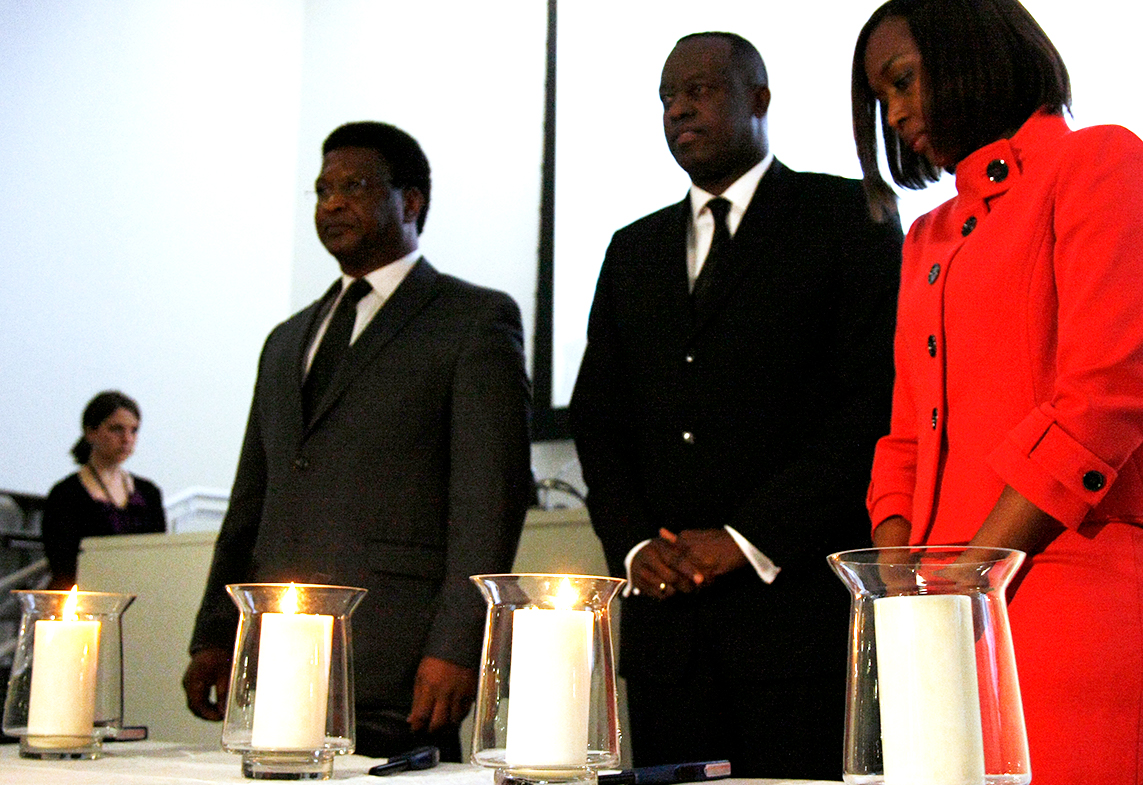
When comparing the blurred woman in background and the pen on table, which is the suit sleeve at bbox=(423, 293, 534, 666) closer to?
the pen on table

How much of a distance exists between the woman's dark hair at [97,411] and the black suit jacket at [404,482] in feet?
9.41

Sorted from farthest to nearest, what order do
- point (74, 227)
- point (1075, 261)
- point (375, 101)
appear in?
point (375, 101) < point (74, 227) < point (1075, 261)

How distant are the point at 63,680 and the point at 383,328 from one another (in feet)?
3.00

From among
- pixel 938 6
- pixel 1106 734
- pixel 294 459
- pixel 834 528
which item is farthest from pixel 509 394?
pixel 1106 734

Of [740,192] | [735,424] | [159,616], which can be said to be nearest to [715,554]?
[735,424]

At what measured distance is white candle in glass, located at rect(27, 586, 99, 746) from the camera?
1295 millimetres

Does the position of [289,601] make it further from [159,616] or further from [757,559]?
[159,616]

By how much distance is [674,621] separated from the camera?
171 centimetres

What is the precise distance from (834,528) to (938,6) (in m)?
0.66

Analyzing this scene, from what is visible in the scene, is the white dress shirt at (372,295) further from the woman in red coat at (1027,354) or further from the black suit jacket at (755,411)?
the woman in red coat at (1027,354)

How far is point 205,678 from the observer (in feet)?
6.42

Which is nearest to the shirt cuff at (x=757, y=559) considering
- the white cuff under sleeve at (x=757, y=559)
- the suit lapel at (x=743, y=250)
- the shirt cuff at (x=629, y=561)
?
the white cuff under sleeve at (x=757, y=559)

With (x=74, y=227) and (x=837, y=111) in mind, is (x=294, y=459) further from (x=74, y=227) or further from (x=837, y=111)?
(x=74, y=227)

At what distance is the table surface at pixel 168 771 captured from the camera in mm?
1078
